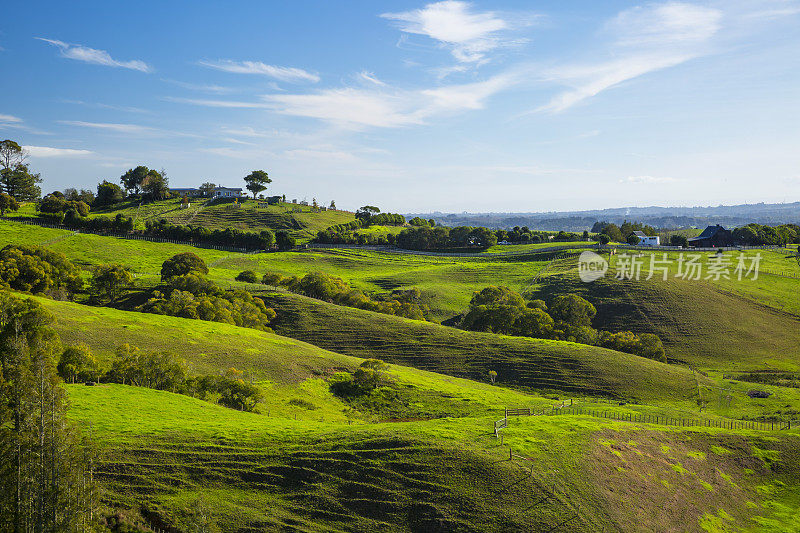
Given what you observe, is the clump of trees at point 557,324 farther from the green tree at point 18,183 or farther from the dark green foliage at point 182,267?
the green tree at point 18,183

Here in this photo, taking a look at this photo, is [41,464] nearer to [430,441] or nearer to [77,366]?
[77,366]

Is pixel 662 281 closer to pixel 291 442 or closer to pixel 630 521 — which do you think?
pixel 630 521

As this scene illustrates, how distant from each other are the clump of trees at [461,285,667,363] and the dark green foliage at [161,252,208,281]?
5498 cm

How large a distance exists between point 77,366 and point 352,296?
60464 mm

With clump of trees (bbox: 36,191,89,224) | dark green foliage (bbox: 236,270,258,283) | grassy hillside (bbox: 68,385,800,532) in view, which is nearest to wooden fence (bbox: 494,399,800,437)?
grassy hillside (bbox: 68,385,800,532)

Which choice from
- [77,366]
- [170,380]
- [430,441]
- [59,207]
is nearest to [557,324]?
[430,441]

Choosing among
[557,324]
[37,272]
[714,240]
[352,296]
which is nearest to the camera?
[37,272]

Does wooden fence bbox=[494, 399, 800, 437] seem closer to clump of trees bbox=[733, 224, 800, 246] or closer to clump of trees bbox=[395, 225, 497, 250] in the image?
clump of trees bbox=[733, 224, 800, 246]

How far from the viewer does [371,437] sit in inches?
1561

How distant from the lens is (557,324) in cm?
9862

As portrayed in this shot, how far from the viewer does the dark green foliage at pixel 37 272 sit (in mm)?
86000

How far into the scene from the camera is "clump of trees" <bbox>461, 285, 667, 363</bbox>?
3484 inches

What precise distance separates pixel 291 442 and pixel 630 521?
22637 millimetres

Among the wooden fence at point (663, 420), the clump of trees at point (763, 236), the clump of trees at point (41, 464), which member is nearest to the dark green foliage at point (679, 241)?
the clump of trees at point (763, 236)
